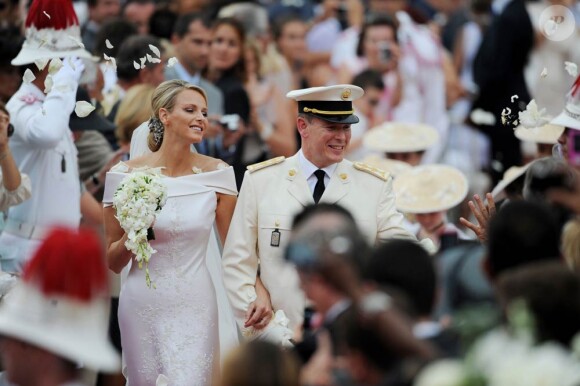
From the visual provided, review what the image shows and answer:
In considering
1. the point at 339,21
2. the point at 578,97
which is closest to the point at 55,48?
the point at 578,97

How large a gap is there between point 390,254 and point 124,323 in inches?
141

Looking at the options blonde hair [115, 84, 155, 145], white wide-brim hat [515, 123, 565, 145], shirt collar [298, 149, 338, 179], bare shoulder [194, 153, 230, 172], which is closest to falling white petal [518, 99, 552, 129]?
white wide-brim hat [515, 123, 565, 145]

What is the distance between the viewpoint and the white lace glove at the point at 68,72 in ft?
32.1

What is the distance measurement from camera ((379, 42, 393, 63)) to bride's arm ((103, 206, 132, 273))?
20.0 feet

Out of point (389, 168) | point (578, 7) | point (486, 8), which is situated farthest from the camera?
point (486, 8)

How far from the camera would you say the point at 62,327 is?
5.04 meters

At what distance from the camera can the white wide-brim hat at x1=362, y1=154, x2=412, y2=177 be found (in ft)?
37.0

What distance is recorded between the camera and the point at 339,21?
16.9 m

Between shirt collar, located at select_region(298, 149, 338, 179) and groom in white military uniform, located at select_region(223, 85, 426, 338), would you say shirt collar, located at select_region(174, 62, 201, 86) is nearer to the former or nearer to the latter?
groom in white military uniform, located at select_region(223, 85, 426, 338)

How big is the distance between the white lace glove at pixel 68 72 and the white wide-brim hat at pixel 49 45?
6 cm

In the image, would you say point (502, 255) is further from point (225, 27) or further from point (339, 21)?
point (339, 21)

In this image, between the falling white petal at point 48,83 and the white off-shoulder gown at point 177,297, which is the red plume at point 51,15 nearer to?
the falling white petal at point 48,83

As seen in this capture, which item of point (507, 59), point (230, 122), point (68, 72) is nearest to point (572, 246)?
point (68, 72)

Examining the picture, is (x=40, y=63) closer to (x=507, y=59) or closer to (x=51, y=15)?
(x=51, y=15)
